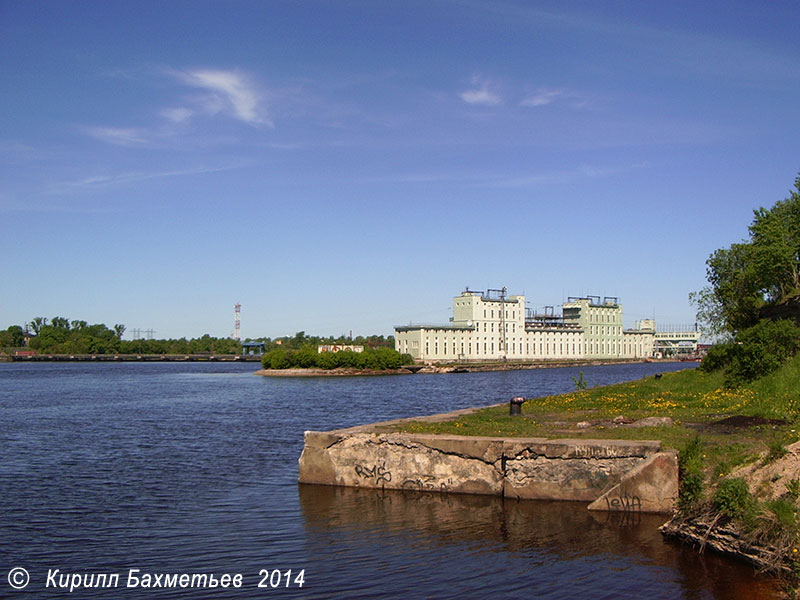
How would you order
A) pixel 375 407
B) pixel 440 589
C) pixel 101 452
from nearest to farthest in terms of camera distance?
pixel 440 589 → pixel 101 452 → pixel 375 407

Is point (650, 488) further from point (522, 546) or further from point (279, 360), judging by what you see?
point (279, 360)

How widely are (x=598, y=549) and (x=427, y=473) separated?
5946 millimetres

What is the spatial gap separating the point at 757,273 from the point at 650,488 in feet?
139

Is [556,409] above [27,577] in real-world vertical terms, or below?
above

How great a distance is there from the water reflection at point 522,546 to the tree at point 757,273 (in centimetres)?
3802

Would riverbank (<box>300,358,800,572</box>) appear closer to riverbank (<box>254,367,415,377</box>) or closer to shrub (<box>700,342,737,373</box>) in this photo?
shrub (<box>700,342,737,373</box>)

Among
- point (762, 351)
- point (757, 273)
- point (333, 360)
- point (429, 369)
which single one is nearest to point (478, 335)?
point (429, 369)

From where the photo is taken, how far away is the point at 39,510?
20.5 m

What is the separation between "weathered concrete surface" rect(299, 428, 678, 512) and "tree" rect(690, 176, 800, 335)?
36.5 metres

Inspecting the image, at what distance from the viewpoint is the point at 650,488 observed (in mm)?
17062

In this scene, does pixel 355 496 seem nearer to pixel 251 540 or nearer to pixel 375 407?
pixel 251 540

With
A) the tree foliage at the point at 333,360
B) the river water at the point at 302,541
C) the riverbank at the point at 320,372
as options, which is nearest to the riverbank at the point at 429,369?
the riverbank at the point at 320,372

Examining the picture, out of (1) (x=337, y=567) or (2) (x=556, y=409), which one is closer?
(1) (x=337, y=567)

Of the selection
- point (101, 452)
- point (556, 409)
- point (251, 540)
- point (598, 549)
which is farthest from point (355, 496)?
point (101, 452)
